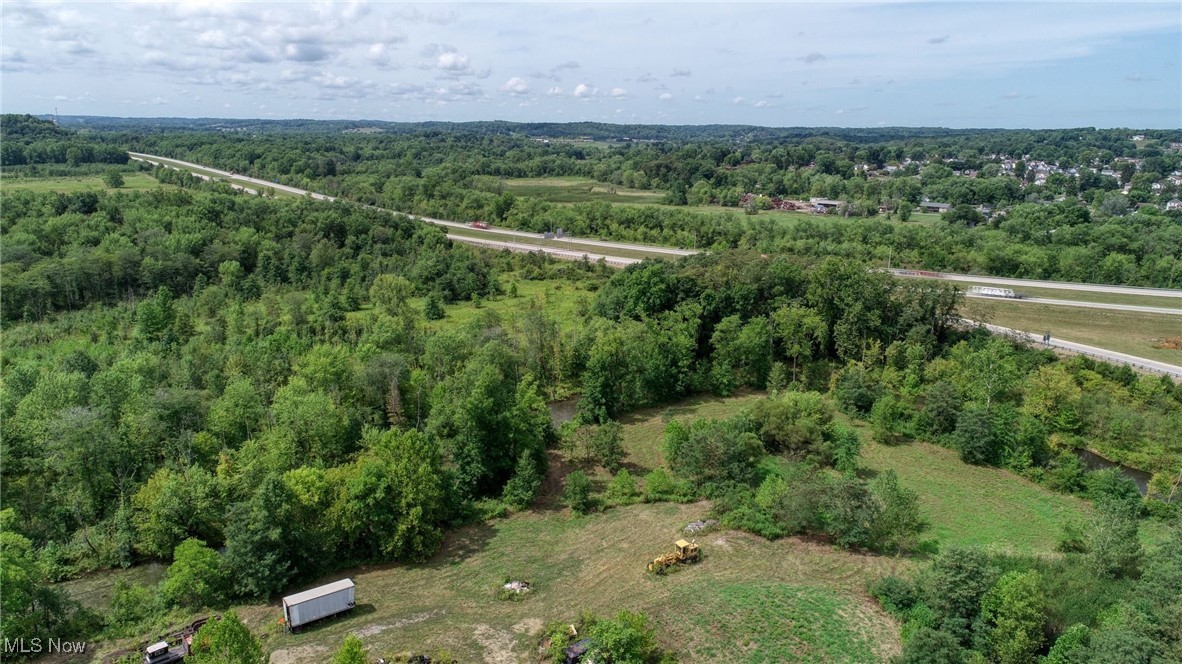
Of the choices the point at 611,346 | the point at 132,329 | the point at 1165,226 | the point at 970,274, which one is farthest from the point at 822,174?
the point at 132,329

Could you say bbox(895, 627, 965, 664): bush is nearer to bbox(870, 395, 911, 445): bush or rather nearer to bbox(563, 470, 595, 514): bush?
bbox(563, 470, 595, 514): bush

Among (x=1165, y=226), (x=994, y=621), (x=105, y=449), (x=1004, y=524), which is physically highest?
(x=1165, y=226)

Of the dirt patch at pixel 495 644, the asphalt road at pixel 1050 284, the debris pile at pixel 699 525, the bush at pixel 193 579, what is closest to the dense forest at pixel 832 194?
the asphalt road at pixel 1050 284

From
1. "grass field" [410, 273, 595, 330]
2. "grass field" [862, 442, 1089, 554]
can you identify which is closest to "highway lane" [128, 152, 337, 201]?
"grass field" [410, 273, 595, 330]

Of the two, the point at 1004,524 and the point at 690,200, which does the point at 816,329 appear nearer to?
the point at 1004,524

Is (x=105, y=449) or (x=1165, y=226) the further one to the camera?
(x=1165, y=226)

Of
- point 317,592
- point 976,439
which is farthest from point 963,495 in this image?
point 317,592
